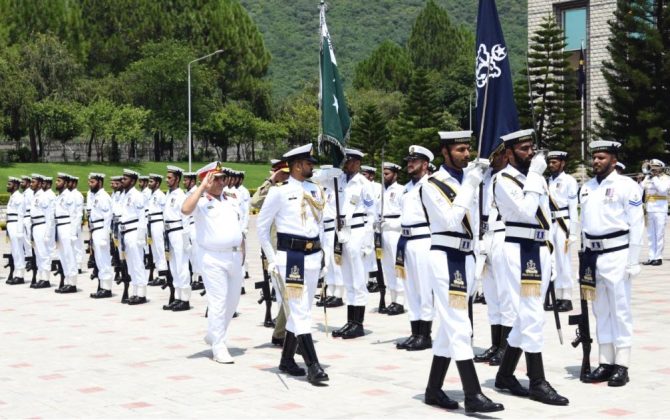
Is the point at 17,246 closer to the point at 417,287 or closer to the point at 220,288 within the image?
the point at 220,288

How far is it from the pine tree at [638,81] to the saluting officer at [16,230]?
115ft

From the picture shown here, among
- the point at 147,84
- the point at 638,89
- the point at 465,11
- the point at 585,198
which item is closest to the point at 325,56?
the point at 585,198

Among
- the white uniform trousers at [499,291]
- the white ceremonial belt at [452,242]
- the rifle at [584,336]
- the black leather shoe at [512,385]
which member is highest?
the white ceremonial belt at [452,242]

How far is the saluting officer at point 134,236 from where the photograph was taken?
15.7 meters

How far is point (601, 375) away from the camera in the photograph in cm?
904

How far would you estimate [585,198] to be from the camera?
30.5ft

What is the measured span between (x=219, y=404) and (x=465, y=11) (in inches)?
6178

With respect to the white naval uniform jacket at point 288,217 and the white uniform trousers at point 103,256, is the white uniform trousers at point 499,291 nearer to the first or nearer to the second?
the white naval uniform jacket at point 288,217

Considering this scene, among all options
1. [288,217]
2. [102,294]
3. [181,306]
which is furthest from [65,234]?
[288,217]

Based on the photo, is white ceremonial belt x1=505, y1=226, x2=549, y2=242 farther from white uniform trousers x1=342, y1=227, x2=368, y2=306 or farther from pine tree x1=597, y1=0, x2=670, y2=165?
pine tree x1=597, y1=0, x2=670, y2=165

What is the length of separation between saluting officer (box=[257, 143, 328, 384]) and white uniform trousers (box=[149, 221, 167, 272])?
22.7 ft

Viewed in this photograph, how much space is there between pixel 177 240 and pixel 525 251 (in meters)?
7.91

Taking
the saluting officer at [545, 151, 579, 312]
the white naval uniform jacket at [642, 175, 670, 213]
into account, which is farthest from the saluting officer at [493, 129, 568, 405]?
the white naval uniform jacket at [642, 175, 670, 213]

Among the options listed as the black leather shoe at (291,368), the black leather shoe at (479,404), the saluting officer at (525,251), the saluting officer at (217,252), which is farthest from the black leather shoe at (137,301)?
the black leather shoe at (479,404)
